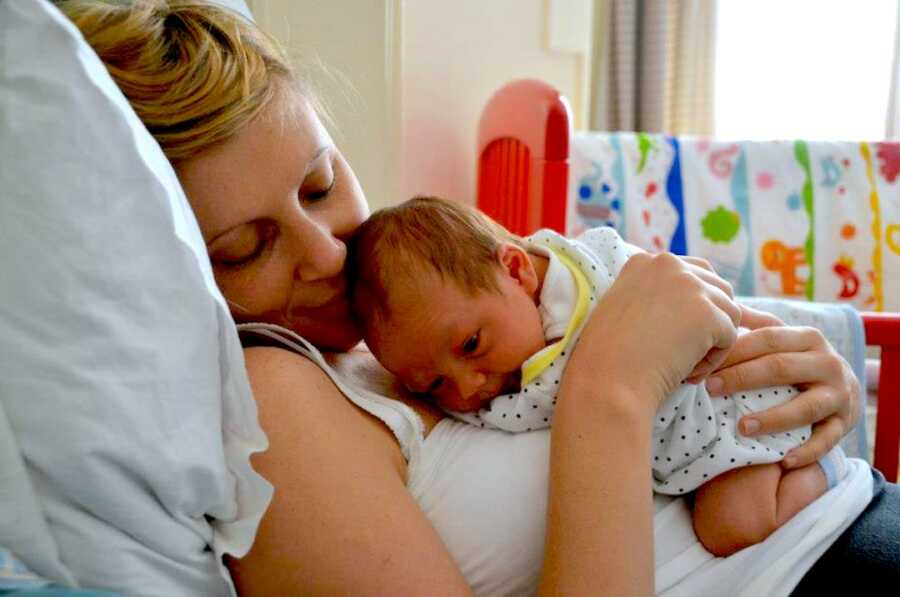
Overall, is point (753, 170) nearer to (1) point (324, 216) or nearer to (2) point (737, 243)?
(2) point (737, 243)

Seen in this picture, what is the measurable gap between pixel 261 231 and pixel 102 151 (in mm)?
242

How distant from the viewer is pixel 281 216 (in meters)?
0.74

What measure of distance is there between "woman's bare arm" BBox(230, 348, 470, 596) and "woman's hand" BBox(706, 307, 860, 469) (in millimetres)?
373

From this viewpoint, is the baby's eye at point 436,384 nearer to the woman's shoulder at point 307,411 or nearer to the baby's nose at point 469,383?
the baby's nose at point 469,383

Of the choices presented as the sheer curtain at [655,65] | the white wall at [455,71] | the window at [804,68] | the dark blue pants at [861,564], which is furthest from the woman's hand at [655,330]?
the sheer curtain at [655,65]

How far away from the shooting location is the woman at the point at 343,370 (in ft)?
2.03

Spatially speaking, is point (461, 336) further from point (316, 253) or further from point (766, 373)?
point (766, 373)

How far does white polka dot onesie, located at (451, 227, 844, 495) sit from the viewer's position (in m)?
0.79

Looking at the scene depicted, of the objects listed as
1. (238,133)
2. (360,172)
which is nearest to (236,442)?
(238,133)

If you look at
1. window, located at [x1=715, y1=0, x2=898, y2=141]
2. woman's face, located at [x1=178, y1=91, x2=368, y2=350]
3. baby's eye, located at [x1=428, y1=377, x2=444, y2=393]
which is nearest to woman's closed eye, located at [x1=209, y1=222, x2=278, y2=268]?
woman's face, located at [x1=178, y1=91, x2=368, y2=350]

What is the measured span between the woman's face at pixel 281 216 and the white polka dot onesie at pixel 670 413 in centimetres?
21

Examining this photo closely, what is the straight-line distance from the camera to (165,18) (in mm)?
729

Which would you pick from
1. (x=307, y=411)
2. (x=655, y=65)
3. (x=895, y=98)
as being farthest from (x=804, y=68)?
(x=307, y=411)

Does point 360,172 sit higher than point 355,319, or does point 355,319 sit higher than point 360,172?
point 360,172
